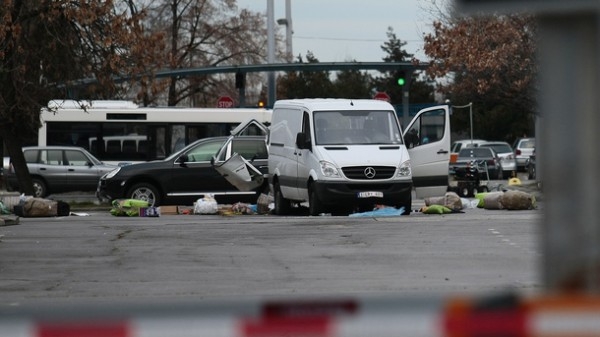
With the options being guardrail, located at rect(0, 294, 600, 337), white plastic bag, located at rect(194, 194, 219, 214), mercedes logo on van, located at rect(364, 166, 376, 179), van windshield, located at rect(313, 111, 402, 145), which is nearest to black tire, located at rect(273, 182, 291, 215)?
white plastic bag, located at rect(194, 194, 219, 214)

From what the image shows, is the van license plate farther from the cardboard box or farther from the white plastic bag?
the cardboard box

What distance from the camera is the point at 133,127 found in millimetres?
35406

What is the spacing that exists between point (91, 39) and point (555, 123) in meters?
23.7

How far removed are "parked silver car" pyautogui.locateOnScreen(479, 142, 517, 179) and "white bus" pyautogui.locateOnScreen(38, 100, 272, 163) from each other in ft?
70.8

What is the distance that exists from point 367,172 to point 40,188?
1512 centimetres

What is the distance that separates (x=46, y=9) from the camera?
25984mm

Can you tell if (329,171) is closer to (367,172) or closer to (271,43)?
(367,172)

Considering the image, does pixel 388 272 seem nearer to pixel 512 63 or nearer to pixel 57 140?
pixel 57 140

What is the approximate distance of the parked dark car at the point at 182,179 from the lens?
90.0ft

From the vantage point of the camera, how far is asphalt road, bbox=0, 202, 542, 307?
11047 millimetres

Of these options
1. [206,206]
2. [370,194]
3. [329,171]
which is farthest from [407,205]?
[206,206]

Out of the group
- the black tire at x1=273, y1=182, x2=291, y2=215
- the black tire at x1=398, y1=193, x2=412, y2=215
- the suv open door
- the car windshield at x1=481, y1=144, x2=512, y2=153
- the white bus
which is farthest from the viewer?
the car windshield at x1=481, y1=144, x2=512, y2=153

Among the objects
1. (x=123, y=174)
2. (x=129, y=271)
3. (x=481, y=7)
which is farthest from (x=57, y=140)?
(x=481, y=7)

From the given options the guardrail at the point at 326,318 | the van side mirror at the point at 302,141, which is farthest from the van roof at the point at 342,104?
the guardrail at the point at 326,318
